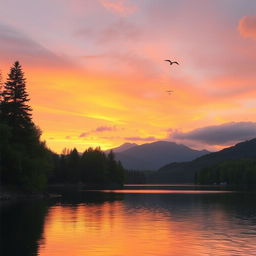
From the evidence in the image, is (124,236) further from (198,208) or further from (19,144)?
(19,144)

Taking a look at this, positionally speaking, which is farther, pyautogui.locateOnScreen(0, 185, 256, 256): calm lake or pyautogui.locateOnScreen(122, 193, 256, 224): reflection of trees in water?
pyautogui.locateOnScreen(122, 193, 256, 224): reflection of trees in water

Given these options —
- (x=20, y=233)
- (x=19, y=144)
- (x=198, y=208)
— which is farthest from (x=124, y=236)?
(x=19, y=144)

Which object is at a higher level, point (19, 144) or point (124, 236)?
point (19, 144)

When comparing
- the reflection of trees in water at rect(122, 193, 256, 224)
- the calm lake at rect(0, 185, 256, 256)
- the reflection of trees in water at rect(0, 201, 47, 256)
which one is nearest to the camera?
the calm lake at rect(0, 185, 256, 256)

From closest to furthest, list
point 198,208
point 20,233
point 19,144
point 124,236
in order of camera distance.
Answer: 1. point 124,236
2. point 20,233
3. point 198,208
4. point 19,144

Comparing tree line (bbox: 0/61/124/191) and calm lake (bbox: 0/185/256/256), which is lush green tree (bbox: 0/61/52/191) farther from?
calm lake (bbox: 0/185/256/256)

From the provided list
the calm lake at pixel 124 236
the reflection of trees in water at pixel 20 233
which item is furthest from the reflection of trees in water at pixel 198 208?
the reflection of trees in water at pixel 20 233

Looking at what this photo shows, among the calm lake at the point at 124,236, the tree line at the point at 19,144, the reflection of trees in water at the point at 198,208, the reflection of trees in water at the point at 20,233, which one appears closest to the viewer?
the calm lake at the point at 124,236

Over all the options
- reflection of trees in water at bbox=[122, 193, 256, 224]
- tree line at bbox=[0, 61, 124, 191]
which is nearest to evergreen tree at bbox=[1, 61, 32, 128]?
tree line at bbox=[0, 61, 124, 191]

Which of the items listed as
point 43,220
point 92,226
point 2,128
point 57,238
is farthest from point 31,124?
point 57,238

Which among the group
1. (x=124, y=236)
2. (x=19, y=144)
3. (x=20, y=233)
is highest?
(x=19, y=144)

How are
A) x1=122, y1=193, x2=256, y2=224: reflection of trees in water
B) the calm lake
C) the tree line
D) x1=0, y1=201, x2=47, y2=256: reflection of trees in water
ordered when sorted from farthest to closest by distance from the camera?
the tree line
x1=122, y1=193, x2=256, y2=224: reflection of trees in water
x1=0, y1=201, x2=47, y2=256: reflection of trees in water
the calm lake

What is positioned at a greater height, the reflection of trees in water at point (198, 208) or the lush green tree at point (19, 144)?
the lush green tree at point (19, 144)

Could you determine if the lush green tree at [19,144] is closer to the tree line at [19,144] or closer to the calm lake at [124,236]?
the tree line at [19,144]
